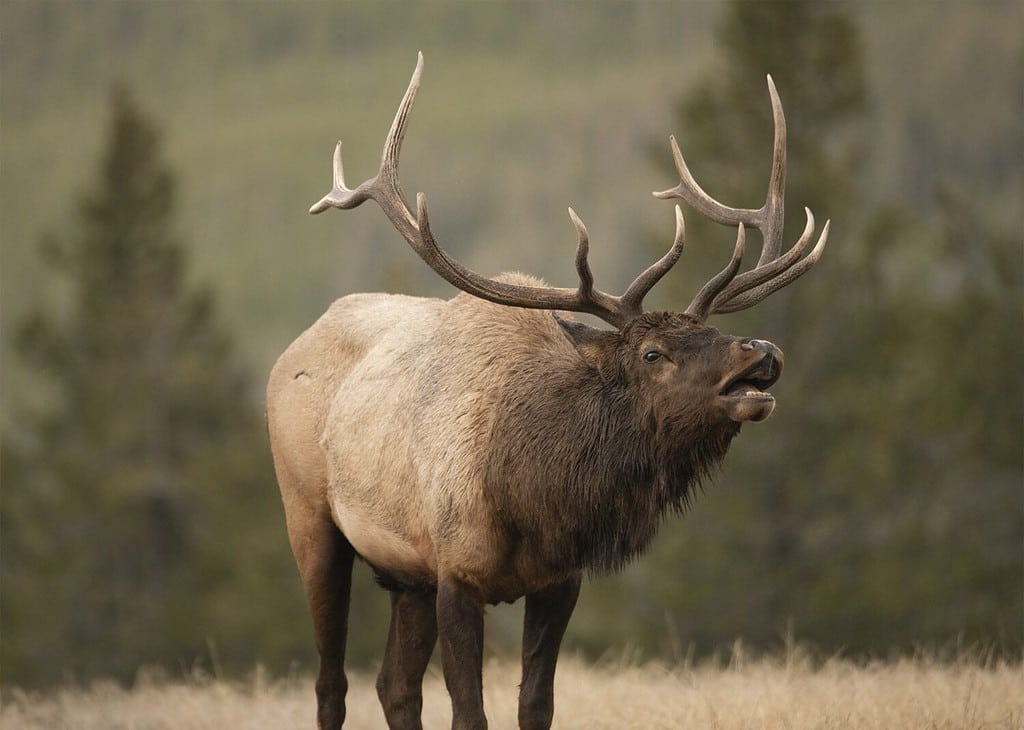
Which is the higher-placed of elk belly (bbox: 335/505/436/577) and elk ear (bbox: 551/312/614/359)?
elk ear (bbox: 551/312/614/359)

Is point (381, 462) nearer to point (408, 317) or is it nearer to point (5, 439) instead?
point (408, 317)

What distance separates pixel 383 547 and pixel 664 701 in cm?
172

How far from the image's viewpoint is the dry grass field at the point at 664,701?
6762mm

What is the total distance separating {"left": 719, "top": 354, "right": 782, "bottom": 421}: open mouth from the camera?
5695 millimetres

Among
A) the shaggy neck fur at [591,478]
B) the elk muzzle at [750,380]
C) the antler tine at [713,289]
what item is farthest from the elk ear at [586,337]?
the elk muzzle at [750,380]

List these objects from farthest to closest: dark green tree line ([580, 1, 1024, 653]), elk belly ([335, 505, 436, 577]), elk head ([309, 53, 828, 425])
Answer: dark green tree line ([580, 1, 1024, 653]) → elk belly ([335, 505, 436, 577]) → elk head ([309, 53, 828, 425])

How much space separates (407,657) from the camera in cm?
→ 725

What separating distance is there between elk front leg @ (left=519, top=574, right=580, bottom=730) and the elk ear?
98 cm

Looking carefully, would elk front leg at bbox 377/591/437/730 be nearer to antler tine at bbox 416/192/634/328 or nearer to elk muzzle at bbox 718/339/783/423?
antler tine at bbox 416/192/634/328

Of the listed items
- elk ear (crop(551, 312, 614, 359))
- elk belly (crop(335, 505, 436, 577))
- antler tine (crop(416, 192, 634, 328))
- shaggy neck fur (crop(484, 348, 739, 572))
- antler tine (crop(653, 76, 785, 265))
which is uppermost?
antler tine (crop(653, 76, 785, 265))

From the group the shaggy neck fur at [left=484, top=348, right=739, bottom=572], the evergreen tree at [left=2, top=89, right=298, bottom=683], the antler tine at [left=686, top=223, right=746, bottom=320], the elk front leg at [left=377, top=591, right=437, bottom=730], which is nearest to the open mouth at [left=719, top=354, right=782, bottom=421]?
the shaggy neck fur at [left=484, top=348, right=739, bottom=572]

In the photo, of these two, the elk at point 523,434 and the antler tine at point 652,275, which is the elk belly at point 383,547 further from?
the antler tine at point 652,275

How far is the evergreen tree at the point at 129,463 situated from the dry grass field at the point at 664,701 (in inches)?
626

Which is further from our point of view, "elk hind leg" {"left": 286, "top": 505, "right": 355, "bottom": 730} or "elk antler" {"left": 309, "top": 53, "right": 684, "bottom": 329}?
"elk hind leg" {"left": 286, "top": 505, "right": 355, "bottom": 730}
